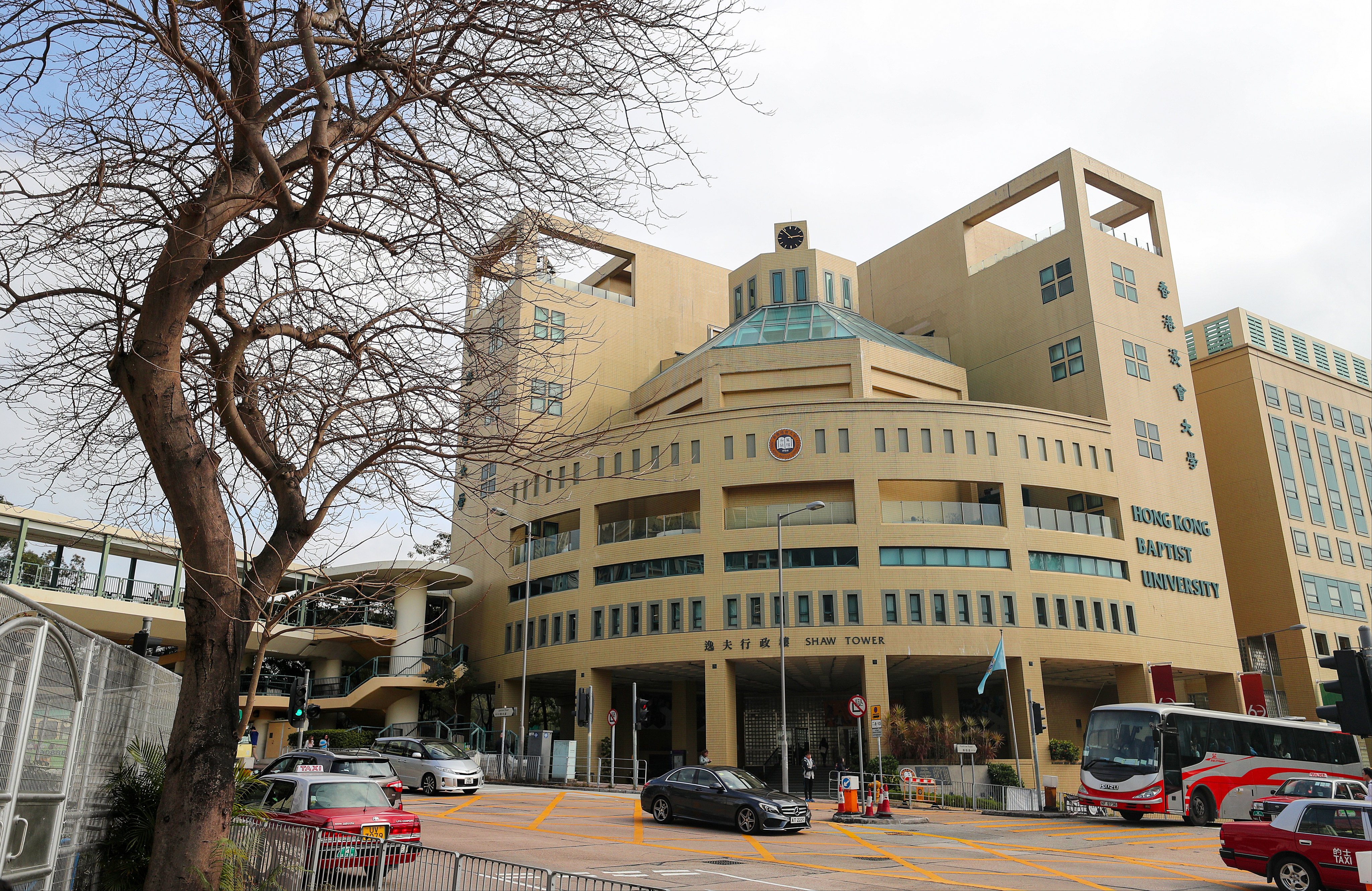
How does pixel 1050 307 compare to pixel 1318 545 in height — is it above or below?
above

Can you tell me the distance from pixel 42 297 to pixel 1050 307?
53055 mm

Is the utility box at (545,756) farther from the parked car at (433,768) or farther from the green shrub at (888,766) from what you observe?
the green shrub at (888,766)

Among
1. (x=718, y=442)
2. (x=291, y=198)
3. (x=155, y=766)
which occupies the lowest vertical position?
(x=155, y=766)

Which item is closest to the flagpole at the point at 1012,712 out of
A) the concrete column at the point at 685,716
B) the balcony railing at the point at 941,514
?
the balcony railing at the point at 941,514

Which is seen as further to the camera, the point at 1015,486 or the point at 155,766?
the point at 1015,486

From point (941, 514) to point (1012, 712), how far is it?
9.15m

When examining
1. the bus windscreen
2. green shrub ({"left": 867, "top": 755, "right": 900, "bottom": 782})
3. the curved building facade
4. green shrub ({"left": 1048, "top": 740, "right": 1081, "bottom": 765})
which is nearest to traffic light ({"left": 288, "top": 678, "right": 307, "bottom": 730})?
the curved building facade

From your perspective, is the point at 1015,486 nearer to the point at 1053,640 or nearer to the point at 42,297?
the point at 1053,640

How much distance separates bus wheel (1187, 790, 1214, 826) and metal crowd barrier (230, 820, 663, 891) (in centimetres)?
2307

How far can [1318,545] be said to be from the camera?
59094 millimetres

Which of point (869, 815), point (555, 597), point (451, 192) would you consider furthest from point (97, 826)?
point (555, 597)

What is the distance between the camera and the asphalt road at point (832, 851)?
1378 centimetres

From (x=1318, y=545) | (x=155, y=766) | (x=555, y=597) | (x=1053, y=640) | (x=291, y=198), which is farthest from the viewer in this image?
(x=1318, y=545)

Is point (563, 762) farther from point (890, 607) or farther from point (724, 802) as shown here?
point (724, 802)
